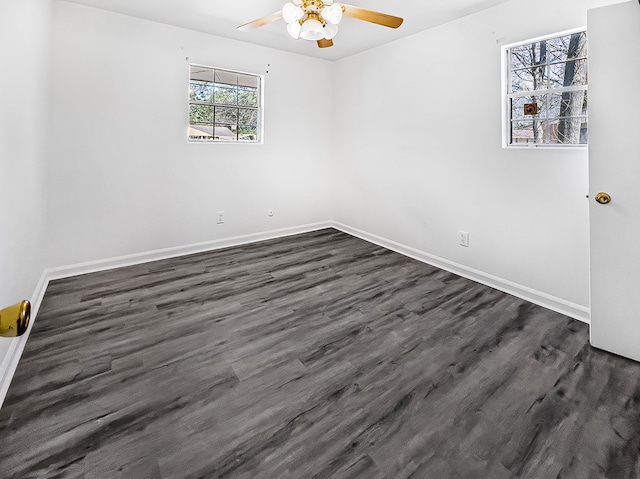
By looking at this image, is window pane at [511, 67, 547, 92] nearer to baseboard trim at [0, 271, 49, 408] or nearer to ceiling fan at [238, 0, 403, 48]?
Result: ceiling fan at [238, 0, 403, 48]

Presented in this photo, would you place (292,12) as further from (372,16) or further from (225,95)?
(225,95)

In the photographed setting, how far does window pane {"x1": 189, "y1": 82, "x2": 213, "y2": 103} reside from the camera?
3951 mm

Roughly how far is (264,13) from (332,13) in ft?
4.63

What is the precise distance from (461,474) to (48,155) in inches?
153

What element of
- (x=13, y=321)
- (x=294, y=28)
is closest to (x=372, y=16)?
(x=294, y=28)

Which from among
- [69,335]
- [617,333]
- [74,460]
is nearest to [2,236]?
[69,335]

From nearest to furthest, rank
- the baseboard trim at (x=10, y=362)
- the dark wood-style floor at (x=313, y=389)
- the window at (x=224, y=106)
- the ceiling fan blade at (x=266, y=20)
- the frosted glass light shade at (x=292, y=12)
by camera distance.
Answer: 1. the dark wood-style floor at (x=313, y=389)
2. the baseboard trim at (x=10, y=362)
3. the frosted glass light shade at (x=292, y=12)
4. the ceiling fan blade at (x=266, y=20)
5. the window at (x=224, y=106)

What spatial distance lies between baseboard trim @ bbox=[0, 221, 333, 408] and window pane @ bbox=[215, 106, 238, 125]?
1455mm

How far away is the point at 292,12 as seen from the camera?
7.23 ft

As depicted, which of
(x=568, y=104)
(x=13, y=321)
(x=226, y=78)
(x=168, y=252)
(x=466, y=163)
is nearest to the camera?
(x=13, y=321)

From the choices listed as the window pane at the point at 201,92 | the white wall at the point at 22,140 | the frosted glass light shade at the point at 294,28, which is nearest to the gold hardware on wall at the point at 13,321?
the white wall at the point at 22,140

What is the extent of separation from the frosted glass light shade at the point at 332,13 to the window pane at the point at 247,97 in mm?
2344

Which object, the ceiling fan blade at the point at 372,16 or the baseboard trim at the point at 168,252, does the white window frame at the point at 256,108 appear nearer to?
the baseboard trim at the point at 168,252

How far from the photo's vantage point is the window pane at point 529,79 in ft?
9.17
